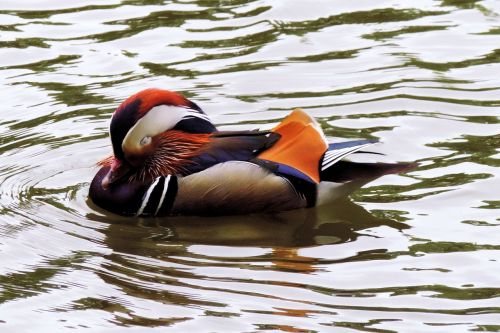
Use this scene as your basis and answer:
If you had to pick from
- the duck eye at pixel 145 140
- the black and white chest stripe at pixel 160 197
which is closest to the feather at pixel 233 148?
the black and white chest stripe at pixel 160 197

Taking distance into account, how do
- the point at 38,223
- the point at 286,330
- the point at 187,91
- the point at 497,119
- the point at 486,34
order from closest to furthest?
1. the point at 286,330
2. the point at 38,223
3. the point at 497,119
4. the point at 187,91
5. the point at 486,34

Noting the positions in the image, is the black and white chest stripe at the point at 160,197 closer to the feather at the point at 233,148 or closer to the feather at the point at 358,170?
the feather at the point at 233,148

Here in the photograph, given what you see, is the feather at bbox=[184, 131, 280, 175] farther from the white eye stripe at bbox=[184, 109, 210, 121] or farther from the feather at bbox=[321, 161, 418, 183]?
the feather at bbox=[321, 161, 418, 183]

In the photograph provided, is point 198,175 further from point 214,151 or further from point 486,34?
point 486,34

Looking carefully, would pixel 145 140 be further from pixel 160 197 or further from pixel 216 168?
pixel 216 168

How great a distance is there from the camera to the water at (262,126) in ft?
24.5

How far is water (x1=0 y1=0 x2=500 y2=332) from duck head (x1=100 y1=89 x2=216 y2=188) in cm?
35

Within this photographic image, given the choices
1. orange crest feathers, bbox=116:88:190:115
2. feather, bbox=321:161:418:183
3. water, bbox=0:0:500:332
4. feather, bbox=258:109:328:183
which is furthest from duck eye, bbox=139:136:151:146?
feather, bbox=321:161:418:183

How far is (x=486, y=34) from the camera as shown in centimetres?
1180

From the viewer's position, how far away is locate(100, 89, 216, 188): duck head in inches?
351

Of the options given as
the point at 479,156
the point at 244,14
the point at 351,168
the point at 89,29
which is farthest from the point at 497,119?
the point at 89,29

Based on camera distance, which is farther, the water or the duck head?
the duck head

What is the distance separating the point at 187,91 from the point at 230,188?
225 cm

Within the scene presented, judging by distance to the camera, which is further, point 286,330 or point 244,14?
point 244,14
